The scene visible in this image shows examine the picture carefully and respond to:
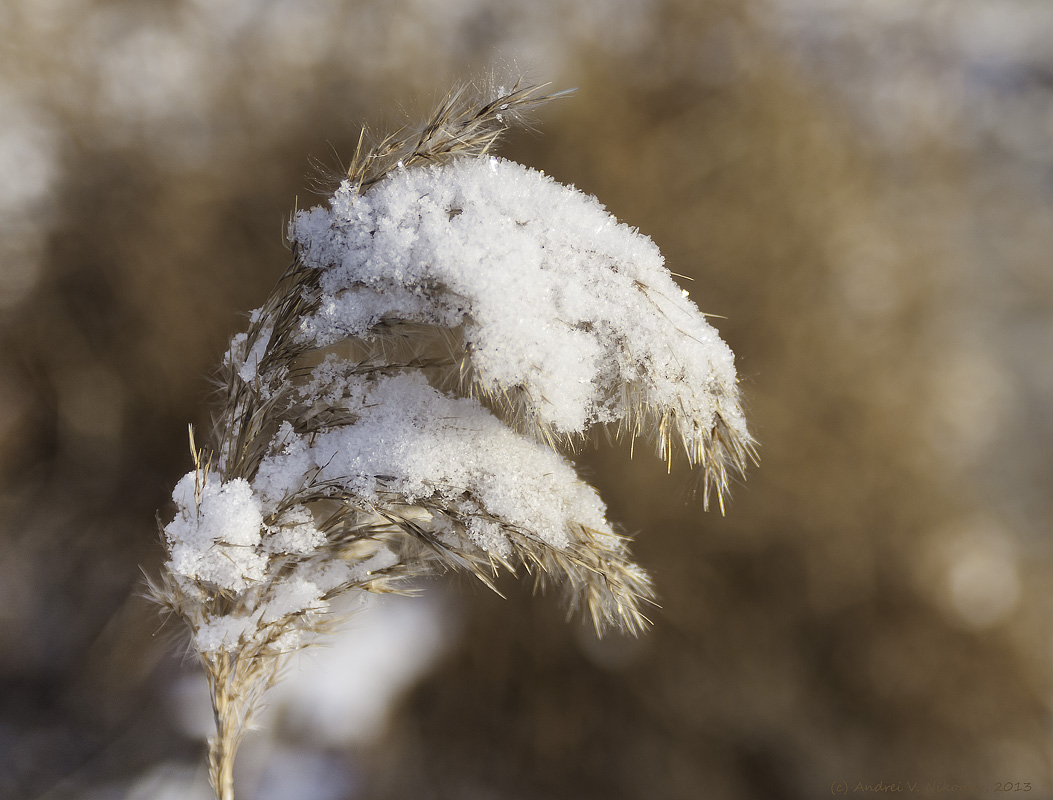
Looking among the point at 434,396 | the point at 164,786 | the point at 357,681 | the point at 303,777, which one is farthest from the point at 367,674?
the point at 434,396

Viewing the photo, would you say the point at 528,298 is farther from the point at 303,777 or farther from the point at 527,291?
the point at 303,777

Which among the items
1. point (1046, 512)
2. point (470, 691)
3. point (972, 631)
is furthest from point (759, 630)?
point (1046, 512)

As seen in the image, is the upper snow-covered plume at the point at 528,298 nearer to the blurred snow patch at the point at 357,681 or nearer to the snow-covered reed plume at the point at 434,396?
the snow-covered reed plume at the point at 434,396

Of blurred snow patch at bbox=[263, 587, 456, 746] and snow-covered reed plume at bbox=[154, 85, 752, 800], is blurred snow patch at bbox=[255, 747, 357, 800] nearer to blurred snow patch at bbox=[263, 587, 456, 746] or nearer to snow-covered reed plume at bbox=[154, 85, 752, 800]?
blurred snow patch at bbox=[263, 587, 456, 746]

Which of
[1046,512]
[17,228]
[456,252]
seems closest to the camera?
[456,252]

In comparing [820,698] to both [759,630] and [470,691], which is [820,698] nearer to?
[759,630]

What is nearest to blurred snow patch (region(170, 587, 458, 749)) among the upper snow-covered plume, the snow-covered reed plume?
the snow-covered reed plume
